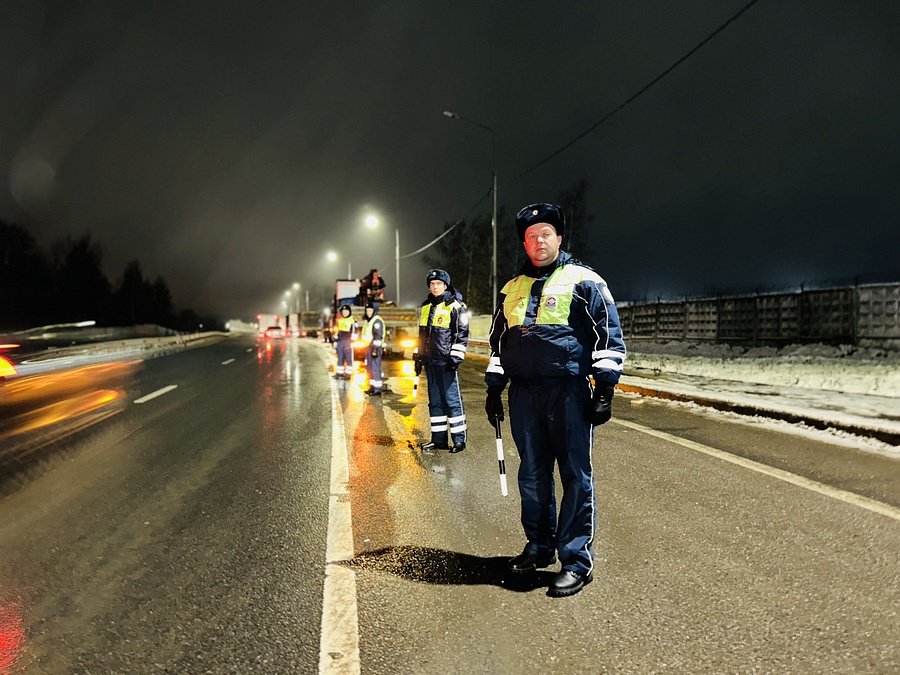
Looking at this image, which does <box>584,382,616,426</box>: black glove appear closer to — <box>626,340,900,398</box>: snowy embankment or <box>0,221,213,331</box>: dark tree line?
<box>626,340,900,398</box>: snowy embankment

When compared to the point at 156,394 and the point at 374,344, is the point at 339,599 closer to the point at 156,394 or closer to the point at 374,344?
the point at 374,344

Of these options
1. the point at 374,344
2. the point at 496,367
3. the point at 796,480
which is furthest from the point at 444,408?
the point at 374,344

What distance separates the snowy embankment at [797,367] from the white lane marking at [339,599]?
10400 millimetres

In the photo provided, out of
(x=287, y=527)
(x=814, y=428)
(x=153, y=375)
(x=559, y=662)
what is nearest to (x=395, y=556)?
(x=287, y=527)

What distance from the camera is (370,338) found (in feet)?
34.0

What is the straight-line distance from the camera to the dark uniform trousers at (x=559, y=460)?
3.14 m

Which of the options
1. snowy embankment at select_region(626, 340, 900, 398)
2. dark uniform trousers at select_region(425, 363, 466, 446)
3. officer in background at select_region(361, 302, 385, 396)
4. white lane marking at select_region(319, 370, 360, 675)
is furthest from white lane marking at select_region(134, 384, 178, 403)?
snowy embankment at select_region(626, 340, 900, 398)

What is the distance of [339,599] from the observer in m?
2.90

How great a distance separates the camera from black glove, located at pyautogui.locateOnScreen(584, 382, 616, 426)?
3043mm

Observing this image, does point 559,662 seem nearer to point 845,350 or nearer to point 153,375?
point 153,375

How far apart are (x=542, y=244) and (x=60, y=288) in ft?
293

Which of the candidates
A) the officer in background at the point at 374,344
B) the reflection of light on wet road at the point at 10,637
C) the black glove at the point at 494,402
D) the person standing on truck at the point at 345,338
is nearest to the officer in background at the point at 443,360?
the black glove at the point at 494,402

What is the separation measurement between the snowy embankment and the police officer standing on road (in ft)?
32.5

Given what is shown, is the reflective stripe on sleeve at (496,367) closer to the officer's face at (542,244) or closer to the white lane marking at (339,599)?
the officer's face at (542,244)
